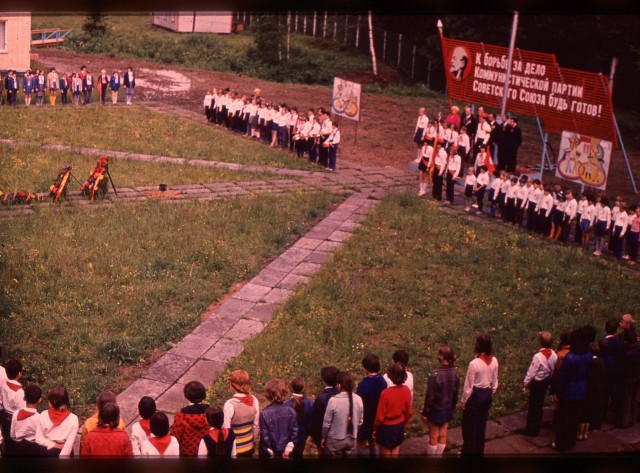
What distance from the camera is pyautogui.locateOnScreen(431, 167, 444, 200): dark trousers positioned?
19219 mm

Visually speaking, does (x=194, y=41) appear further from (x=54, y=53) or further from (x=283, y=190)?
(x=283, y=190)

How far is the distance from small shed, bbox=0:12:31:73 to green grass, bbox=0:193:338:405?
12408 millimetres

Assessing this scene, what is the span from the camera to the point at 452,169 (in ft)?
61.7

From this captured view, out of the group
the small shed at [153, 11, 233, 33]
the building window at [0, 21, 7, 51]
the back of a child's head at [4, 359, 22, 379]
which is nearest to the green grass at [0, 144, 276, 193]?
the building window at [0, 21, 7, 51]

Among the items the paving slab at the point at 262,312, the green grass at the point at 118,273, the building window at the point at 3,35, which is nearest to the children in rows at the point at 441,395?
the green grass at the point at 118,273

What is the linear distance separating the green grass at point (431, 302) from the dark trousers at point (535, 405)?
55 cm

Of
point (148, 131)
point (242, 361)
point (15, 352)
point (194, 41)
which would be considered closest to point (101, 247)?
point (15, 352)

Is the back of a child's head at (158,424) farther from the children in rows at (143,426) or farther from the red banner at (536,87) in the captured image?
the red banner at (536,87)

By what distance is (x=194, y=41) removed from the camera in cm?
3862

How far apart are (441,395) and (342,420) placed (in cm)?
124

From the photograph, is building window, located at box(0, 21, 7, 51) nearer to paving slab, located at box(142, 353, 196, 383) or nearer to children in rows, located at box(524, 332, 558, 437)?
paving slab, located at box(142, 353, 196, 383)

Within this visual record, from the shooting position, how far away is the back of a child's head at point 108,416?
6.60m

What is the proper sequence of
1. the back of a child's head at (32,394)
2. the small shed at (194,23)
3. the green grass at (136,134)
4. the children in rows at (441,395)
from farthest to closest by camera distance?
1. the small shed at (194,23)
2. the green grass at (136,134)
3. the children in rows at (441,395)
4. the back of a child's head at (32,394)

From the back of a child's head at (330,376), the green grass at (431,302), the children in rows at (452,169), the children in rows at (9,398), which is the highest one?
the children in rows at (452,169)
